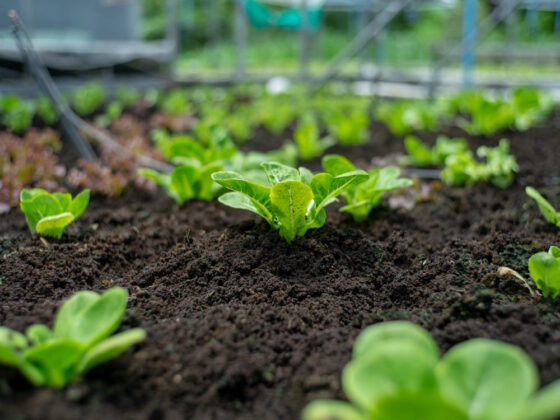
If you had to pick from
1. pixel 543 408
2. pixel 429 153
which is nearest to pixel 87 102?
pixel 429 153

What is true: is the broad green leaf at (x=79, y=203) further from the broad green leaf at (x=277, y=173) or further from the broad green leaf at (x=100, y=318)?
the broad green leaf at (x=100, y=318)

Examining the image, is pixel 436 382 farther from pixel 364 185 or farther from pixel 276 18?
pixel 276 18

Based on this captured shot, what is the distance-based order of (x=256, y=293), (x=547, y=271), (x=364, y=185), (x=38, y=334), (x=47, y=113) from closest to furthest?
(x=38, y=334) < (x=547, y=271) < (x=256, y=293) < (x=364, y=185) < (x=47, y=113)

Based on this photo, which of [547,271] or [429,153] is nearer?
[547,271]

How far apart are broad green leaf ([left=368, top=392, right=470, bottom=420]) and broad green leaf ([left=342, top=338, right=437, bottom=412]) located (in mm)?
56

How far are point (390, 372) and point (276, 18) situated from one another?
12.0 m

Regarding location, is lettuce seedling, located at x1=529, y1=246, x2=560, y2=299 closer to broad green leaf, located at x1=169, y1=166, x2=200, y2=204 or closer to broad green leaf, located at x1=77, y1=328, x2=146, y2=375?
broad green leaf, located at x1=77, y1=328, x2=146, y2=375

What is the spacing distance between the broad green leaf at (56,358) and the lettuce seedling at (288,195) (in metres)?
0.79

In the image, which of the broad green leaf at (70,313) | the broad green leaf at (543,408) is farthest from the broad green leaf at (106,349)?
the broad green leaf at (543,408)

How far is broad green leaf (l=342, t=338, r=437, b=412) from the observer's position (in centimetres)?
97

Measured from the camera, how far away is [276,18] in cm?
1214

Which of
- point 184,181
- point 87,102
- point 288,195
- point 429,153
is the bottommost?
point 87,102

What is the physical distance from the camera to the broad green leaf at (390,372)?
3.17 ft

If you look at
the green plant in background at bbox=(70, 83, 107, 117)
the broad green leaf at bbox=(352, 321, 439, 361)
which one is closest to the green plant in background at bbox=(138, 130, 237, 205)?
the broad green leaf at bbox=(352, 321, 439, 361)
